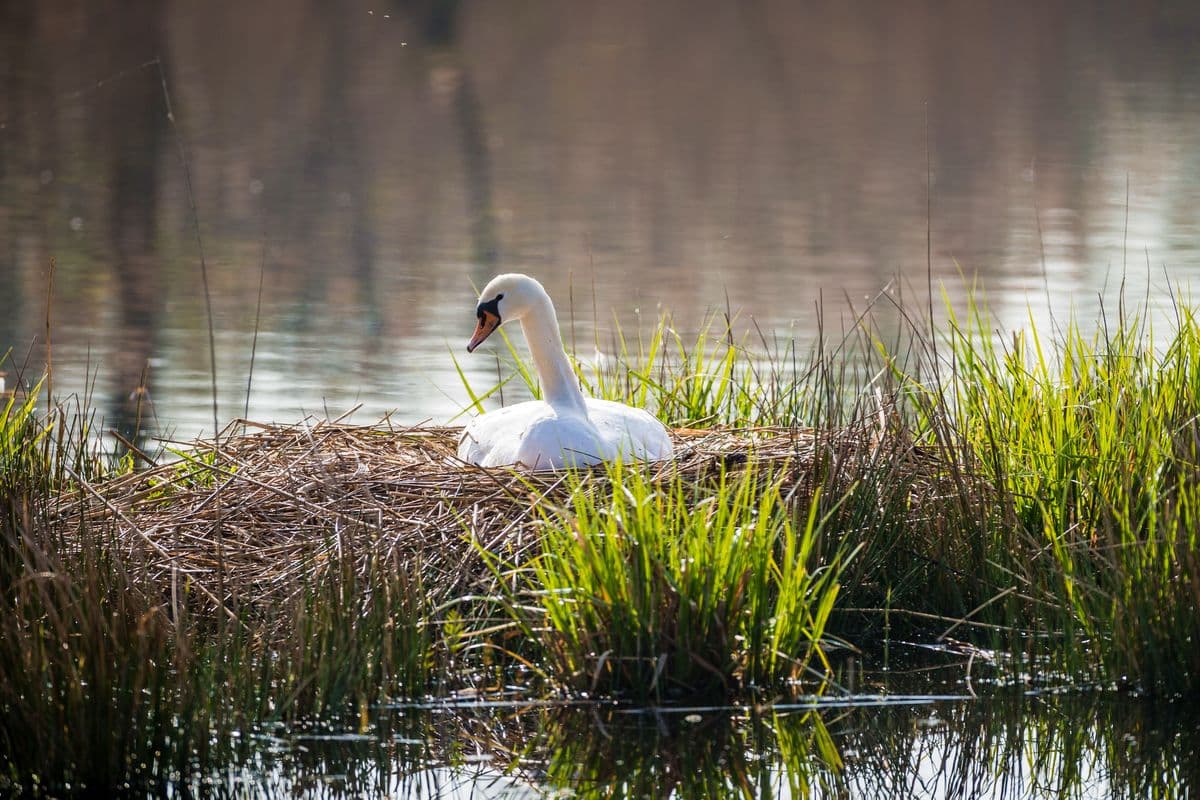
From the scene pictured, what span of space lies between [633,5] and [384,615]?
44.1 metres

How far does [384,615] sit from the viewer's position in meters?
5.14

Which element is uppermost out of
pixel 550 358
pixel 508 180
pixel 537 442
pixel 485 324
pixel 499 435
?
pixel 508 180

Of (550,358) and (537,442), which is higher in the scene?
(550,358)

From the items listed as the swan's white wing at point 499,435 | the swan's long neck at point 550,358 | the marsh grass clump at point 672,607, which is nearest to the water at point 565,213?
the marsh grass clump at point 672,607

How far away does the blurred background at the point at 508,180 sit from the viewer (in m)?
14.2

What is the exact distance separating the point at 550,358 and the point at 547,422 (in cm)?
95

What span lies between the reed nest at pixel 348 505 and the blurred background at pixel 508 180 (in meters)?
0.83

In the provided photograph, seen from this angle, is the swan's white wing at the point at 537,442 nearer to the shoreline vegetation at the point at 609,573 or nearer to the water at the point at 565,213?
the shoreline vegetation at the point at 609,573

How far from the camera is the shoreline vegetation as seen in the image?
4742mm

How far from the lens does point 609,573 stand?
5.08 m

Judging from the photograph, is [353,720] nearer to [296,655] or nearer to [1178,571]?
[296,655]

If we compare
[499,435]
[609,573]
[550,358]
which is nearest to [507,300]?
[550,358]

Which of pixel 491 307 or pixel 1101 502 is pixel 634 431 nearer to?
pixel 491 307

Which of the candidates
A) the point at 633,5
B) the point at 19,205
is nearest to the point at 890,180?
the point at 19,205
